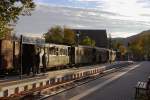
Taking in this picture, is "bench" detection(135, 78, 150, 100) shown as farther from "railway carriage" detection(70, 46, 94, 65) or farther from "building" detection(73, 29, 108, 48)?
"building" detection(73, 29, 108, 48)

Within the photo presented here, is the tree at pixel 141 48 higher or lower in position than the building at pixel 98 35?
lower

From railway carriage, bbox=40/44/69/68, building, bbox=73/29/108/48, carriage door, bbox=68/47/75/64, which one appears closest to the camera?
railway carriage, bbox=40/44/69/68

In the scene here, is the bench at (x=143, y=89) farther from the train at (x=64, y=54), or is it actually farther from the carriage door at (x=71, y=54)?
the carriage door at (x=71, y=54)

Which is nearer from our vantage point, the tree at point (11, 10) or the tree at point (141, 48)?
the tree at point (11, 10)

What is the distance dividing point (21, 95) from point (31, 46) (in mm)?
19272

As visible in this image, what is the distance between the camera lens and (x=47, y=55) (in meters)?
45.9

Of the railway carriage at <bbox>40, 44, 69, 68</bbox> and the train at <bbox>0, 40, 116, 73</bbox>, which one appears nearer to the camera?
the train at <bbox>0, 40, 116, 73</bbox>

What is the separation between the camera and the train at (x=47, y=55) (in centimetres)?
3683

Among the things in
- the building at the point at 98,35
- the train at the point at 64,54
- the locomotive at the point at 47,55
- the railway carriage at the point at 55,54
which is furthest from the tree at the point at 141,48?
the railway carriage at the point at 55,54

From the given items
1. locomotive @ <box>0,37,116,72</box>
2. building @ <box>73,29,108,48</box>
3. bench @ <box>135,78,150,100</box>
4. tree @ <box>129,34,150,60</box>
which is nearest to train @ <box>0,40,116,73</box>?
locomotive @ <box>0,37,116,72</box>

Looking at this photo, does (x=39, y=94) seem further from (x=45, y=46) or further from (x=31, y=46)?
(x=45, y=46)

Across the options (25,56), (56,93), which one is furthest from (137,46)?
(56,93)

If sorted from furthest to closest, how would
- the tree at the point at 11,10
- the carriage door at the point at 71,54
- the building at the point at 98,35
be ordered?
the building at the point at 98,35
the carriage door at the point at 71,54
the tree at the point at 11,10

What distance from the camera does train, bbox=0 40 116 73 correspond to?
36831 mm
